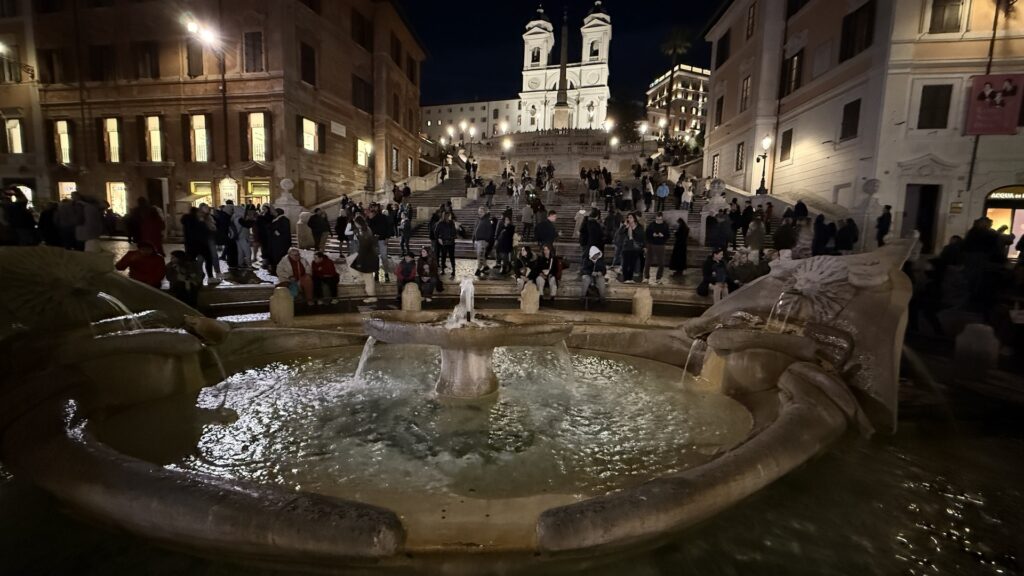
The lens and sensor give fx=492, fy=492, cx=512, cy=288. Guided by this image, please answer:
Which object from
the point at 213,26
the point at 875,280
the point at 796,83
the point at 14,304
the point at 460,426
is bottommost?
the point at 460,426

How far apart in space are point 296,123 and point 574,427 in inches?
1004

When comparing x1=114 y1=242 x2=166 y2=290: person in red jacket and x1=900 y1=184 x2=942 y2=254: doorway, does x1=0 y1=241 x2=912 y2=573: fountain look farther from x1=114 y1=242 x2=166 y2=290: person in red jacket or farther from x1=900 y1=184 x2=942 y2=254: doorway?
x1=900 y1=184 x2=942 y2=254: doorway

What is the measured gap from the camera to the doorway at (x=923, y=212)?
1856 cm

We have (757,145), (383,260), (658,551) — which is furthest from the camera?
(757,145)

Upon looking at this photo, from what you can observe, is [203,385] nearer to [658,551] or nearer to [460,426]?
[460,426]

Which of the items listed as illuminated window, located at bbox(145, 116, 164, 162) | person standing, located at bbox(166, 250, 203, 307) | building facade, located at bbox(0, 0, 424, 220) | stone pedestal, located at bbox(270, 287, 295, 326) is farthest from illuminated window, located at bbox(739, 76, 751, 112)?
illuminated window, located at bbox(145, 116, 164, 162)

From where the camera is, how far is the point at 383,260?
1281 cm

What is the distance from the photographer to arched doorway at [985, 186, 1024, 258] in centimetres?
1778

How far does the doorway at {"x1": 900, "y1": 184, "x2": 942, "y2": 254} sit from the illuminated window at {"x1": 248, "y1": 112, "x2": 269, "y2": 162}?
2832 centimetres

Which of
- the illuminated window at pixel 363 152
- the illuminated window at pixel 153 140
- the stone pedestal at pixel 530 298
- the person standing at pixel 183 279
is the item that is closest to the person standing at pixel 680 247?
the stone pedestal at pixel 530 298

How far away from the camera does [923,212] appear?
61.7 ft

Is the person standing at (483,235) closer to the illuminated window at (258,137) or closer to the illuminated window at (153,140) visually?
the illuminated window at (258,137)

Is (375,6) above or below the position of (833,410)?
above

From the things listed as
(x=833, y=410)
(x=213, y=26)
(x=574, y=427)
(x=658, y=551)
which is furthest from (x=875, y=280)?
(x=213, y=26)
